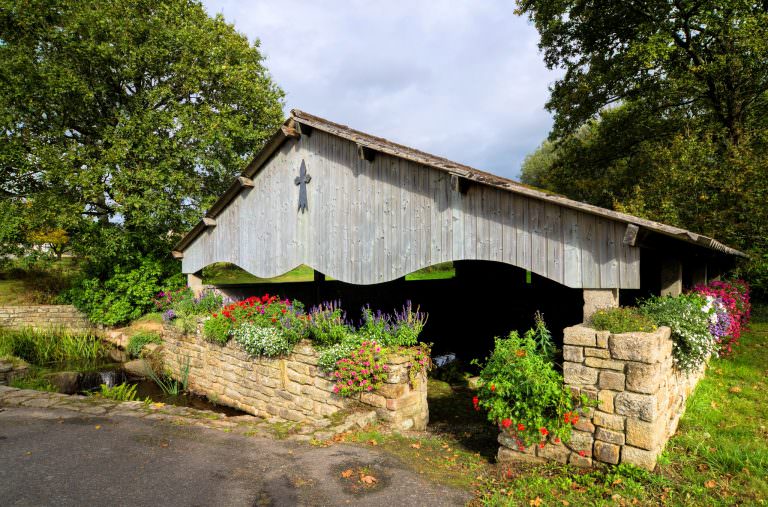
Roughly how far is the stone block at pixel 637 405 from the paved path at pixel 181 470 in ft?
5.94

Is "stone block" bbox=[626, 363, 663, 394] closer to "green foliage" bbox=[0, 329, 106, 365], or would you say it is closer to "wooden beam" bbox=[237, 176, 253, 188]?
"wooden beam" bbox=[237, 176, 253, 188]

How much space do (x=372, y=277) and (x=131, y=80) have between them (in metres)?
11.8

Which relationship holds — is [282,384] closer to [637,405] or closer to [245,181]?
[245,181]

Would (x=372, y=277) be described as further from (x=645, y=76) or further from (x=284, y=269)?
(x=645, y=76)

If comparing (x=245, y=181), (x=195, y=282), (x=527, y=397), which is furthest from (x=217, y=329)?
(x=527, y=397)

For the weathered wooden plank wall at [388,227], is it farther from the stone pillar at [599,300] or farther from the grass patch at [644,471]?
the grass patch at [644,471]

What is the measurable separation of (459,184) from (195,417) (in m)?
5.40

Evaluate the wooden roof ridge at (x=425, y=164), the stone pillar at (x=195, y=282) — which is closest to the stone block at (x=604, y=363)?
the wooden roof ridge at (x=425, y=164)

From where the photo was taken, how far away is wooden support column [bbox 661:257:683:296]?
662cm

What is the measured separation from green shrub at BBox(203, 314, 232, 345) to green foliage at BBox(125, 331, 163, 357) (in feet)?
13.3

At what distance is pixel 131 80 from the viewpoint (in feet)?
45.6

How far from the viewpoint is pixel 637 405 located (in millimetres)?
4191

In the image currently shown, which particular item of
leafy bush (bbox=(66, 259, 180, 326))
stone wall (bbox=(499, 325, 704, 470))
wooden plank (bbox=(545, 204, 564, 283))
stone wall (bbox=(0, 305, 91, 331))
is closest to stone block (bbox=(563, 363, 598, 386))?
stone wall (bbox=(499, 325, 704, 470))

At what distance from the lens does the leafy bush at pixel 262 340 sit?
770cm
